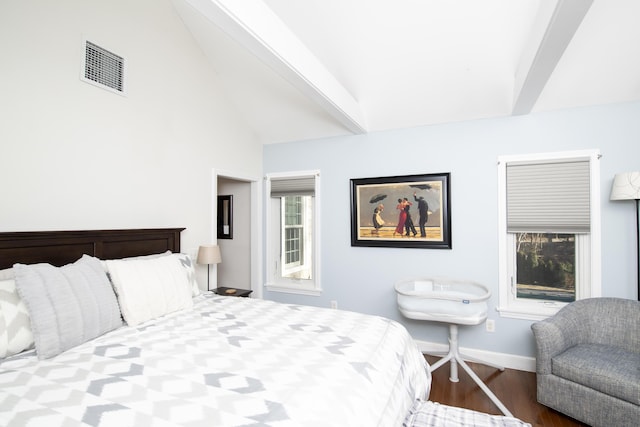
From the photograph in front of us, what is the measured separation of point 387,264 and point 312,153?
1.63 meters

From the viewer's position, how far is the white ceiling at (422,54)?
1919mm

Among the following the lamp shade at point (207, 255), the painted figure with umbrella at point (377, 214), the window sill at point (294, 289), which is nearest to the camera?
the lamp shade at point (207, 255)

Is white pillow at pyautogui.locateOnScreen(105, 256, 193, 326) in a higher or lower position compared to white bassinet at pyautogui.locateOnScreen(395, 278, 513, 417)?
higher

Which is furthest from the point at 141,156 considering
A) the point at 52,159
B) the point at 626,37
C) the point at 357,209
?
the point at 626,37

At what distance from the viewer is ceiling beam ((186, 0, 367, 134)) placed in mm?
1557

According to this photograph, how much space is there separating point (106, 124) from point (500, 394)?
374 centimetres

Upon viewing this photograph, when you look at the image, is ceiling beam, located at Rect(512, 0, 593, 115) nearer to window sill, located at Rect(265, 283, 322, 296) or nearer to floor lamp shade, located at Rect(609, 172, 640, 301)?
floor lamp shade, located at Rect(609, 172, 640, 301)

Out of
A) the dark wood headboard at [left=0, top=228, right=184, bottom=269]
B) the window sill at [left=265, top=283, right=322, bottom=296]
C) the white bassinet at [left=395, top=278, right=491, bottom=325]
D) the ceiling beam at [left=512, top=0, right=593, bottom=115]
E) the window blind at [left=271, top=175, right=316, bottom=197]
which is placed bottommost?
the window sill at [left=265, top=283, right=322, bottom=296]

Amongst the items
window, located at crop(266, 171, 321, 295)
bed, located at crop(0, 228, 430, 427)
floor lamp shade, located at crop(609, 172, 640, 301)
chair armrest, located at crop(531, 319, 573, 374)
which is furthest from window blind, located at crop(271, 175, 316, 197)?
floor lamp shade, located at crop(609, 172, 640, 301)

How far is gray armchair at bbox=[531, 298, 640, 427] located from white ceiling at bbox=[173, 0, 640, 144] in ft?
5.84

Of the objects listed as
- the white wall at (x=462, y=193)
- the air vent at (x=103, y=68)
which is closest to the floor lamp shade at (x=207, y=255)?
the white wall at (x=462, y=193)

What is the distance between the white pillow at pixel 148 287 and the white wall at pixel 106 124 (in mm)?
542

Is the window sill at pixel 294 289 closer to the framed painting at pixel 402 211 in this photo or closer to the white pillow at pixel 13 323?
the framed painting at pixel 402 211

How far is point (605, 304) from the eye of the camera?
8.26 ft
